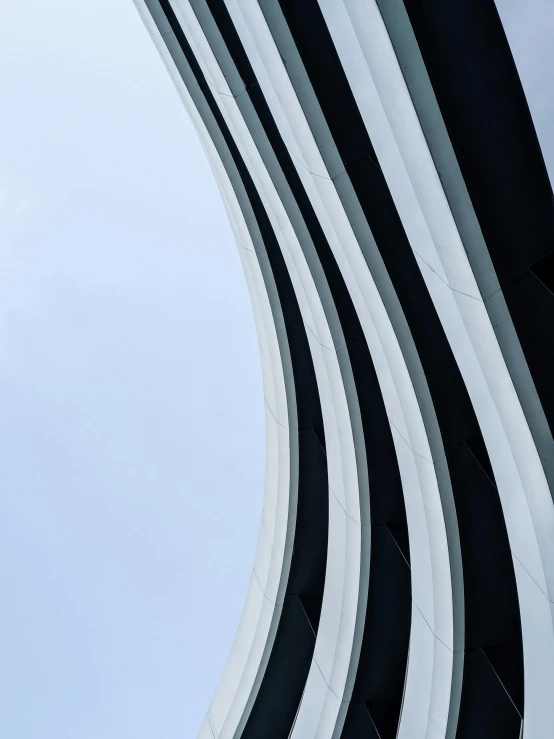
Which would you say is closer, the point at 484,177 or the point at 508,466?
the point at 484,177

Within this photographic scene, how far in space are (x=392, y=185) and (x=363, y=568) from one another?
8924 millimetres

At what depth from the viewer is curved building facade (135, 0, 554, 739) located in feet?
23.0

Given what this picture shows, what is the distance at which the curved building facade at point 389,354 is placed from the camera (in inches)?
276

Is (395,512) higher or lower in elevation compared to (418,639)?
higher

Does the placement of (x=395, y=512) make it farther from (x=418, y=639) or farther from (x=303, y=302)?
(x=303, y=302)

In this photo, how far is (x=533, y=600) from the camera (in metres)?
7.80

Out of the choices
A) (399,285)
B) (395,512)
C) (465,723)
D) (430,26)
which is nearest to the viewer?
(430,26)

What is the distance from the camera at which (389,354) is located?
1020 centimetres

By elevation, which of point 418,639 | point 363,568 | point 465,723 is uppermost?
point 363,568

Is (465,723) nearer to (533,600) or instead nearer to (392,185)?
(533,600)

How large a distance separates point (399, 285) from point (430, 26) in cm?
374

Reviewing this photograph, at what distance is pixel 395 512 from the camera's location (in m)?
14.3

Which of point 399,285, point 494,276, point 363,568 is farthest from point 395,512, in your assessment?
point 494,276

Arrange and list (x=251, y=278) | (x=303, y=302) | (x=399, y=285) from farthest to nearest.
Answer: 1. (x=251, y=278)
2. (x=303, y=302)
3. (x=399, y=285)
